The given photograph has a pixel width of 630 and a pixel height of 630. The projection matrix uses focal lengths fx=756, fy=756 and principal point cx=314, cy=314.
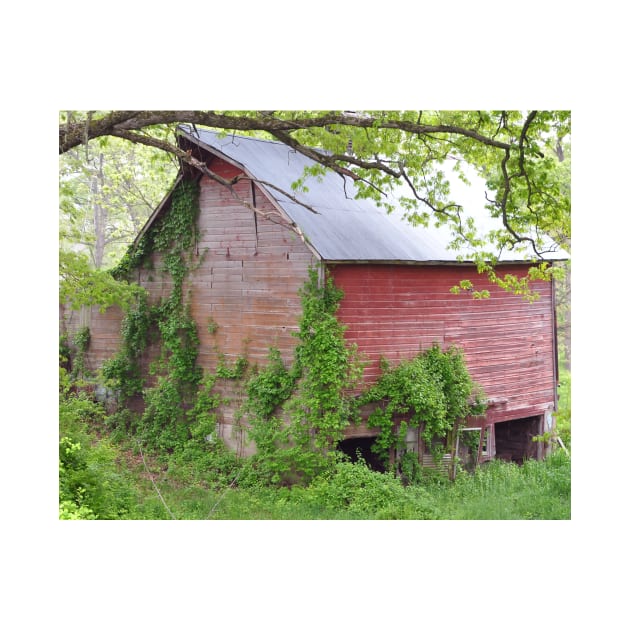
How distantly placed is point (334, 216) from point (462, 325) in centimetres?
324

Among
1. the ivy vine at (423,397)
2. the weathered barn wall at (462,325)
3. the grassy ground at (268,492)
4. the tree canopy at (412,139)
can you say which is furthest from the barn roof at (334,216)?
the grassy ground at (268,492)

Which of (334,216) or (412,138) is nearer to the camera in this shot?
(412,138)

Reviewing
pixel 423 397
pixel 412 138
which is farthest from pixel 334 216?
pixel 423 397

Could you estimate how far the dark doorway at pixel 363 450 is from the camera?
13180 millimetres

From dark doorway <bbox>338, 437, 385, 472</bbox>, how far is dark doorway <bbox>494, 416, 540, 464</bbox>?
3.75m

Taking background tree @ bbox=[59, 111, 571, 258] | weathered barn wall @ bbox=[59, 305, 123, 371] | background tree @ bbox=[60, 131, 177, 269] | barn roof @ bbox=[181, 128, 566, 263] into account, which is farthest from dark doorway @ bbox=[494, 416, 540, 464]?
background tree @ bbox=[60, 131, 177, 269]

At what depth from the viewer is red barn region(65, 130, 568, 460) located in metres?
12.6

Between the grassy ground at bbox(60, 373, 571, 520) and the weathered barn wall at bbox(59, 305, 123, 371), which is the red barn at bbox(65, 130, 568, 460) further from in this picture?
the grassy ground at bbox(60, 373, 571, 520)

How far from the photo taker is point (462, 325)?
14.0 m

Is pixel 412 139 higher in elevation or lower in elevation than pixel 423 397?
higher

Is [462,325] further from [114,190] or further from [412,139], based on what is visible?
[114,190]
